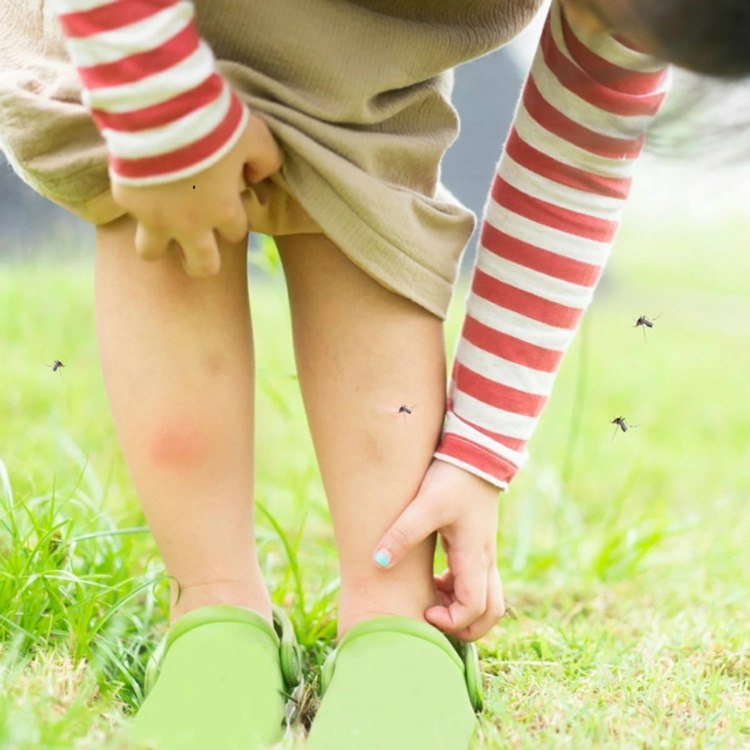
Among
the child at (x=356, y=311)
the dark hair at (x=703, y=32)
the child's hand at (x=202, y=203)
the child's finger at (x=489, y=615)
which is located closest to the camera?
the dark hair at (x=703, y=32)

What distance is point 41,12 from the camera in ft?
3.15

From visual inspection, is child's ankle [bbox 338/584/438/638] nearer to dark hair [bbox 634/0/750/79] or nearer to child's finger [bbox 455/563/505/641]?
child's finger [bbox 455/563/505/641]

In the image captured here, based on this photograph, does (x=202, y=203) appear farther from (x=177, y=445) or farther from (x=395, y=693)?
(x=395, y=693)

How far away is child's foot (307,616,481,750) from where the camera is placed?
2.83 feet

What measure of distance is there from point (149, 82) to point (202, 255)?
144mm

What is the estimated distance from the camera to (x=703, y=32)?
667 mm

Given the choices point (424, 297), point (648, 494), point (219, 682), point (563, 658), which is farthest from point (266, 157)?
point (648, 494)

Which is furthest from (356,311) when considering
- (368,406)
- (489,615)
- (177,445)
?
(489,615)

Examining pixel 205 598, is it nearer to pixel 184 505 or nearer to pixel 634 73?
pixel 184 505

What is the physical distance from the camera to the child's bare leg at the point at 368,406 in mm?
971

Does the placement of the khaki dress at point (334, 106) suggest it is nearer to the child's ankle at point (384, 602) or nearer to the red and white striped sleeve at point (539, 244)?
the red and white striped sleeve at point (539, 244)

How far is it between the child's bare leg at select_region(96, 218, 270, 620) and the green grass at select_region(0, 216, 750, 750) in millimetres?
84

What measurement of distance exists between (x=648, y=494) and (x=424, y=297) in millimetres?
1109

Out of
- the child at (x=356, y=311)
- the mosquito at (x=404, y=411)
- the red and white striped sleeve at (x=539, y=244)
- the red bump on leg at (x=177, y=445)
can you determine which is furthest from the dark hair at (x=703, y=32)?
the red bump on leg at (x=177, y=445)
